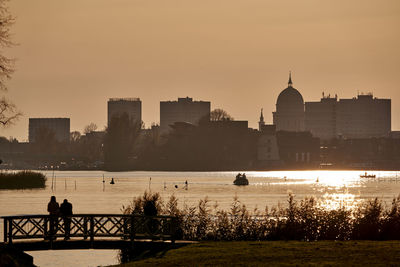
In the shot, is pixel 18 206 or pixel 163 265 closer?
pixel 163 265

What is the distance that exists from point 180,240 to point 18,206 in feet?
231

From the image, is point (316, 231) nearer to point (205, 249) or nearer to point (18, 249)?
point (205, 249)

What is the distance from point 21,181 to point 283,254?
12110 cm

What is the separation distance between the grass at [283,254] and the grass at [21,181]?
112533 mm

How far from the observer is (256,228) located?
51656 millimetres

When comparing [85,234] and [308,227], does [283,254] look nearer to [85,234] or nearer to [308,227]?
[308,227]

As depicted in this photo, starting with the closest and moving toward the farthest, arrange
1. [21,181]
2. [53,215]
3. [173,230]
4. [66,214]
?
[173,230] < [53,215] < [66,214] < [21,181]

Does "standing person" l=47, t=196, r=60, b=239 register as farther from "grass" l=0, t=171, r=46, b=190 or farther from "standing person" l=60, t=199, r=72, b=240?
"grass" l=0, t=171, r=46, b=190

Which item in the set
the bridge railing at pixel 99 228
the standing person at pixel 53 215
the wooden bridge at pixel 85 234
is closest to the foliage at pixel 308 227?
the bridge railing at pixel 99 228

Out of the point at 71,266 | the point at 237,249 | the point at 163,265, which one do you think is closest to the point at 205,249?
the point at 237,249

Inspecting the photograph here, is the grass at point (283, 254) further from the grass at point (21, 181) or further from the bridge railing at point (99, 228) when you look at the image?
the grass at point (21, 181)

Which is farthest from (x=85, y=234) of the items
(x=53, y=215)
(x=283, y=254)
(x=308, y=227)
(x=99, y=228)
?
(x=283, y=254)

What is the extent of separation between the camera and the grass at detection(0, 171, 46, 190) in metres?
156

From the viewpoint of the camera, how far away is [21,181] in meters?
158
